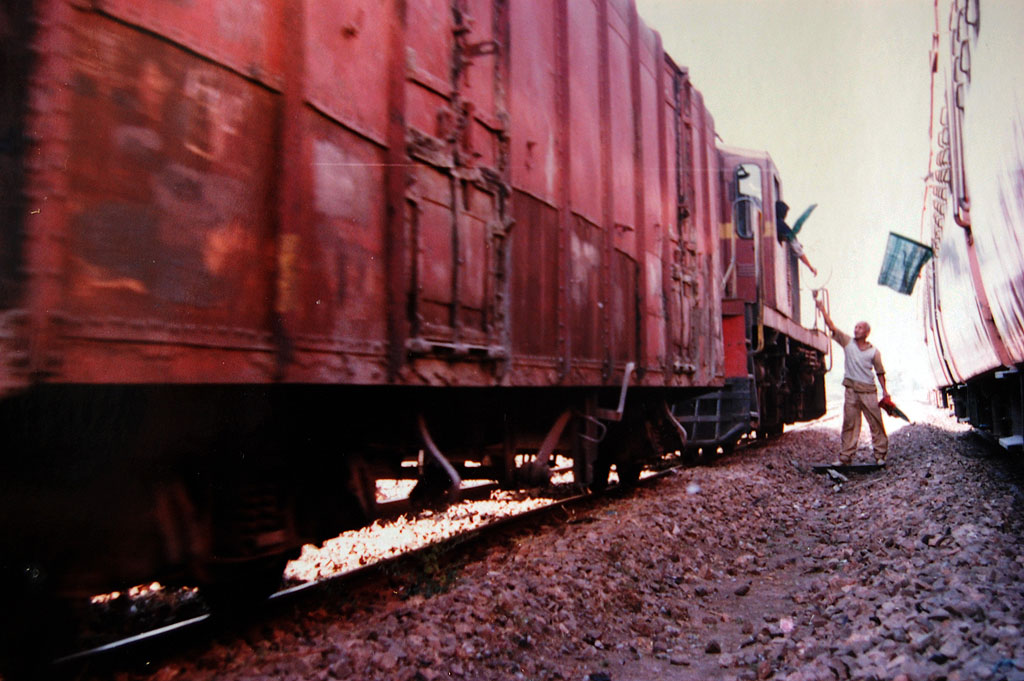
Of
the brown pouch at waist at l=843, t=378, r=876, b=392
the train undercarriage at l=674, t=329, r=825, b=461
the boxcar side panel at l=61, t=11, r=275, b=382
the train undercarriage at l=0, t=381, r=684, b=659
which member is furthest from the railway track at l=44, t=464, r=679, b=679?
the brown pouch at waist at l=843, t=378, r=876, b=392

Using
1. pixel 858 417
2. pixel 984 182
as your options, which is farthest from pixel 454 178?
pixel 858 417

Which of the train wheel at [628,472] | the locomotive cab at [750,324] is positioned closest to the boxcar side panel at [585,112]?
the train wheel at [628,472]

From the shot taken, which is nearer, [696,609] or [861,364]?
[696,609]

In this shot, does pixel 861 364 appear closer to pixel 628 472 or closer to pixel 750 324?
pixel 750 324

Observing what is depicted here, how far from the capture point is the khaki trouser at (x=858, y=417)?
846 cm

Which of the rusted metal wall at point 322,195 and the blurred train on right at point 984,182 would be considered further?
the blurred train on right at point 984,182

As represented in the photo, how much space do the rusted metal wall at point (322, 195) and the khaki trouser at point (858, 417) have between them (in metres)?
4.21

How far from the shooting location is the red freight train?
6.86ft

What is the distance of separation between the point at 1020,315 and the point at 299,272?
3.41m

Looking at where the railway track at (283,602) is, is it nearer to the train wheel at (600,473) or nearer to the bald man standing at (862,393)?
the train wheel at (600,473)

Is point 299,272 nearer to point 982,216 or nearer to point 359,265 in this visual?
point 359,265

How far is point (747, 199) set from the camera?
1120cm

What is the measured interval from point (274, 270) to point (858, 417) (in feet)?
26.4

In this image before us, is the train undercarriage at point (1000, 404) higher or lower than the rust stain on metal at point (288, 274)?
lower
